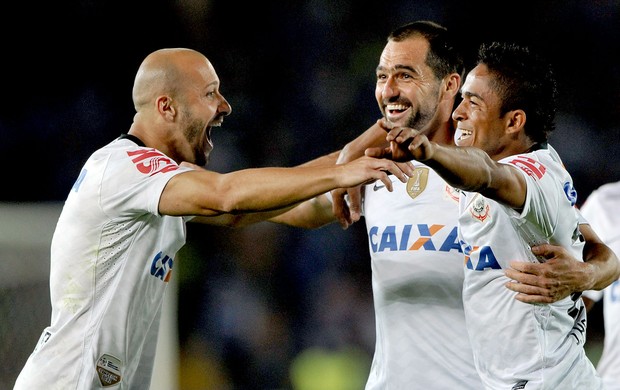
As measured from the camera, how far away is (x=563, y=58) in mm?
8828

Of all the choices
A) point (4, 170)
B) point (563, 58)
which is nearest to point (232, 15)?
point (4, 170)

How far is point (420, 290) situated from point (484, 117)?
872 millimetres

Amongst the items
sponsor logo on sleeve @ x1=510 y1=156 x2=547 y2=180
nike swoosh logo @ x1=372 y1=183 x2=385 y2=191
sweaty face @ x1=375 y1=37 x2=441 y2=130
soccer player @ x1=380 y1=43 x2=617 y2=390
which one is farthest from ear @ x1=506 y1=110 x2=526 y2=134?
nike swoosh logo @ x1=372 y1=183 x2=385 y2=191

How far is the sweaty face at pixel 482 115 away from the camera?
3.45 meters

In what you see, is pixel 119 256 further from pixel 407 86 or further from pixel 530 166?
pixel 530 166

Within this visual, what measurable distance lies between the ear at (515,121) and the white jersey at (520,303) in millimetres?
153

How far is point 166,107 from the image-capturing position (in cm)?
400

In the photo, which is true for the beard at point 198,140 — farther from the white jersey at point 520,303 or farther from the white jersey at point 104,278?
the white jersey at point 520,303

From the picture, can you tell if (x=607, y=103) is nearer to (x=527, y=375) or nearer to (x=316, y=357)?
(x=316, y=357)

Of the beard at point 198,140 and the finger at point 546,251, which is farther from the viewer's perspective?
the beard at point 198,140

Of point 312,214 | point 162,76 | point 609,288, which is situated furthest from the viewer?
point 609,288

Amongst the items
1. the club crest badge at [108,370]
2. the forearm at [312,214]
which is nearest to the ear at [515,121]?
the forearm at [312,214]

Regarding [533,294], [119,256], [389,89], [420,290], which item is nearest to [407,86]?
[389,89]

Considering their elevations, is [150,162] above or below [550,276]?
above
